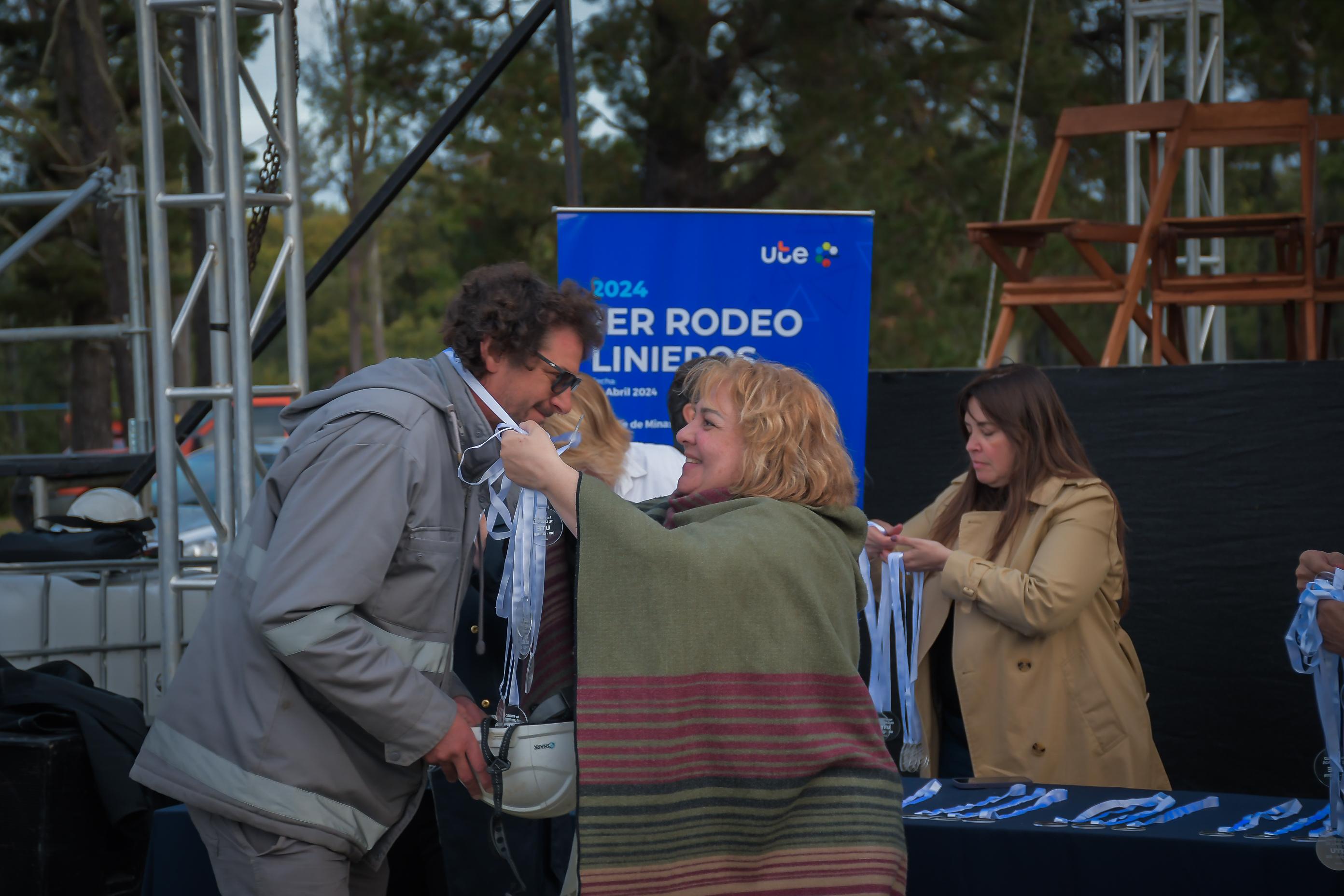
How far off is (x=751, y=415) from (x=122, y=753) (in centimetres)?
188

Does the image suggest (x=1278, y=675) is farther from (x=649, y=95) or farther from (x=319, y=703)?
(x=649, y=95)

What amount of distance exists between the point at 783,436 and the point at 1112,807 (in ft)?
3.48

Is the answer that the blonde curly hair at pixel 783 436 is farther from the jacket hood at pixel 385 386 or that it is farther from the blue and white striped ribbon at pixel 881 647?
the blue and white striped ribbon at pixel 881 647

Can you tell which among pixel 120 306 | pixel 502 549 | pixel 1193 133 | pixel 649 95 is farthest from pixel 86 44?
pixel 502 549

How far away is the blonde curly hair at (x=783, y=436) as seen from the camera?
2.12m

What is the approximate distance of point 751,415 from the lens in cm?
214

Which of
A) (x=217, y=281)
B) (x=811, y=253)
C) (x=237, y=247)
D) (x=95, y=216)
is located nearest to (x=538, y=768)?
(x=237, y=247)

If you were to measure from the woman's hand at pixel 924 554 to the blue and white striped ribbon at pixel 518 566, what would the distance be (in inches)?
52.1

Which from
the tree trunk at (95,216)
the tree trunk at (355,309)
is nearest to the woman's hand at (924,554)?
the tree trunk at (95,216)

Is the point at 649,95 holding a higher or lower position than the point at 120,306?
higher

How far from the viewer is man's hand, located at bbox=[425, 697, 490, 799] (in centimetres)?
199

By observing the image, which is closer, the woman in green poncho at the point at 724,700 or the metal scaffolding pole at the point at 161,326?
the woman in green poncho at the point at 724,700

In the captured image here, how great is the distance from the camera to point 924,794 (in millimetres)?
2705

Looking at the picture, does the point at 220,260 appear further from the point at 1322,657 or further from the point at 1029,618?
the point at 1322,657
